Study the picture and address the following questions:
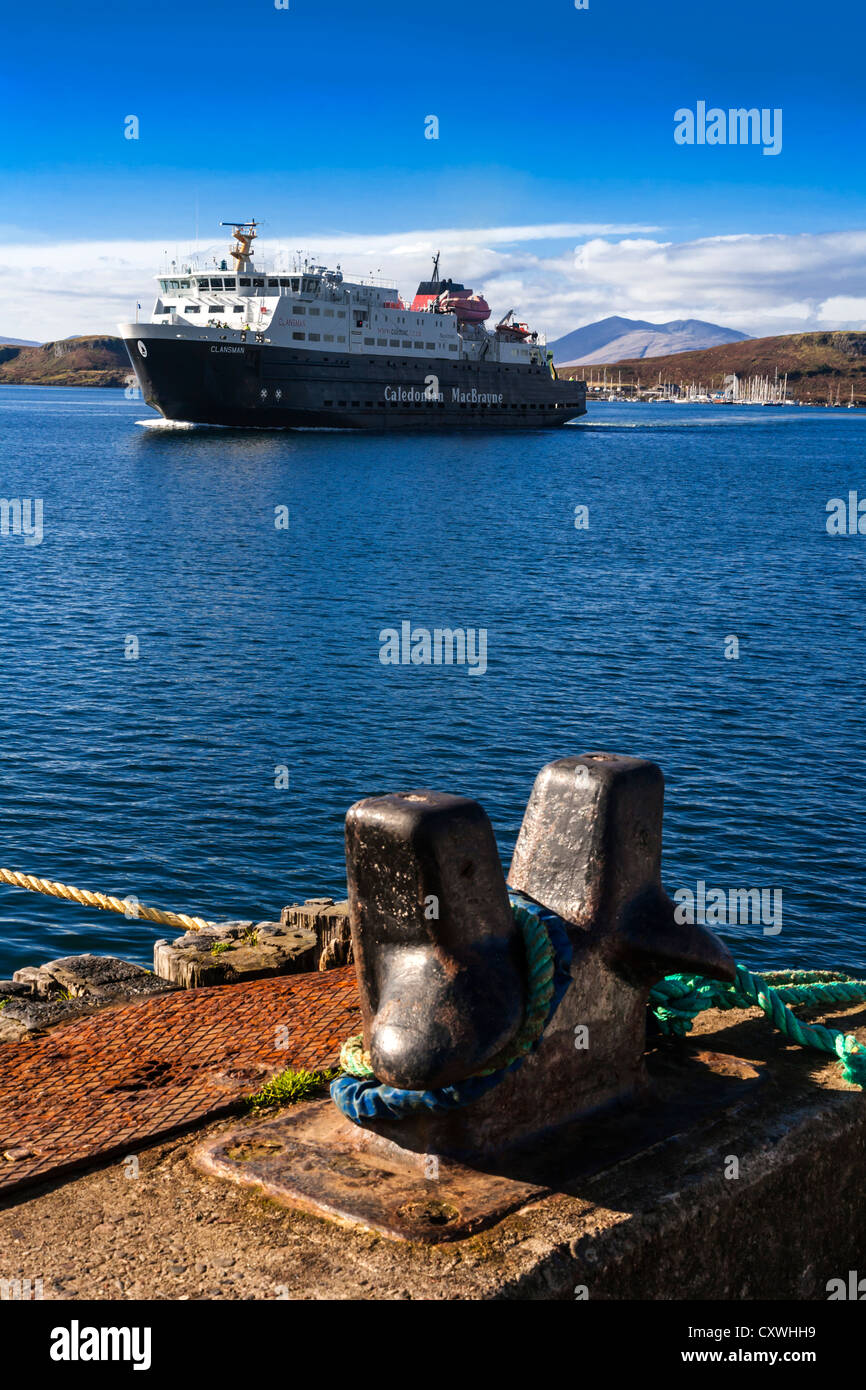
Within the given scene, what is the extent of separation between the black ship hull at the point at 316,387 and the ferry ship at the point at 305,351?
0.09m

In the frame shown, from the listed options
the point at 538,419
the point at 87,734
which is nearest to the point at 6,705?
the point at 87,734

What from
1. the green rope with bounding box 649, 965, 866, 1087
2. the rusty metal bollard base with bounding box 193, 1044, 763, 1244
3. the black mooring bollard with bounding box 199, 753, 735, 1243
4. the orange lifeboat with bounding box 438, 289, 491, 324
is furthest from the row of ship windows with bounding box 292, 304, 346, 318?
the rusty metal bollard base with bounding box 193, 1044, 763, 1244

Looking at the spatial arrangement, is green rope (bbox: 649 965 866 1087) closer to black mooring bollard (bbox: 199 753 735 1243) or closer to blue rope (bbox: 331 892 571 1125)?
black mooring bollard (bbox: 199 753 735 1243)

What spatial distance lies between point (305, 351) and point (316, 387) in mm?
3058

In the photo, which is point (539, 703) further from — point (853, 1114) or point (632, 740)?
point (853, 1114)

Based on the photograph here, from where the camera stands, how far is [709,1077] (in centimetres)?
522

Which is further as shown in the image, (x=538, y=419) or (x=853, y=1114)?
(x=538, y=419)

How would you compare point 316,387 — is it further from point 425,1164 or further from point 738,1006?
point 425,1164

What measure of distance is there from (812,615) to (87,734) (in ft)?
69.0

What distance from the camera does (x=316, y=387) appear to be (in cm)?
9150

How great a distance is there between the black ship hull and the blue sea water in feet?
86.8

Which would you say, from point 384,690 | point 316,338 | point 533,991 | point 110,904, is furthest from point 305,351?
point 533,991

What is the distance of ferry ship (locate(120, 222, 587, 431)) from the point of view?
85.8m
